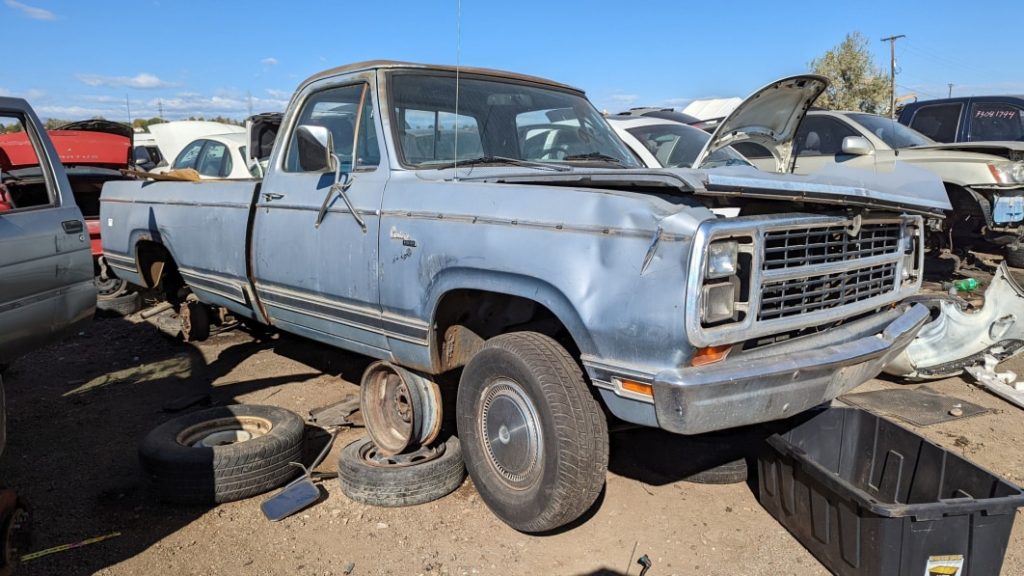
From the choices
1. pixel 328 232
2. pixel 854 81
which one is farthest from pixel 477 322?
pixel 854 81

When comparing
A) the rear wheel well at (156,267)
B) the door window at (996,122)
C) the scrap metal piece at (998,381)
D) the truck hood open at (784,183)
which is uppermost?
the door window at (996,122)

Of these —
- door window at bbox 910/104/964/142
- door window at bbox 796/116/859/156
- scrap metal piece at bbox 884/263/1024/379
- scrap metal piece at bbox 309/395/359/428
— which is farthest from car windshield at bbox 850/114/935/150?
scrap metal piece at bbox 309/395/359/428

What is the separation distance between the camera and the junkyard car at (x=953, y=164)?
26.1ft

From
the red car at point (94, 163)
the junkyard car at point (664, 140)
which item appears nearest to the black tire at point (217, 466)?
the red car at point (94, 163)

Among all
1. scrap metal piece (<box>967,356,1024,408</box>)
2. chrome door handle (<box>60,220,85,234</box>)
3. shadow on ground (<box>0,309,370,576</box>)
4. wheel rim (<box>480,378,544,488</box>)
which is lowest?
shadow on ground (<box>0,309,370,576</box>)

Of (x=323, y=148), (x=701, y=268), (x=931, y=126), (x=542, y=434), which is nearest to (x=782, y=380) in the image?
(x=701, y=268)

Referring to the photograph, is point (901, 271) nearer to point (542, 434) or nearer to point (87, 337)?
point (542, 434)

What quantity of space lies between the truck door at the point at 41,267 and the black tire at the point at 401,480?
1.91m

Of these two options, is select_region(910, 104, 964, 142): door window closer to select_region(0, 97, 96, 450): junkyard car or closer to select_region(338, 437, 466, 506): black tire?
Answer: select_region(338, 437, 466, 506): black tire

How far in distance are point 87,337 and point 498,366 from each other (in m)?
5.47

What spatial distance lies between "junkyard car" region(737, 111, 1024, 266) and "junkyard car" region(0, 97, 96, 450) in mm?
6453

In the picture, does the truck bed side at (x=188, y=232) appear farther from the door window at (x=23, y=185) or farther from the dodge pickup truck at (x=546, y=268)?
the door window at (x=23, y=185)

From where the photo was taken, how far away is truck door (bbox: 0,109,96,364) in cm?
382

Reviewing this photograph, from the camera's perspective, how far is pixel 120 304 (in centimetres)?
751
